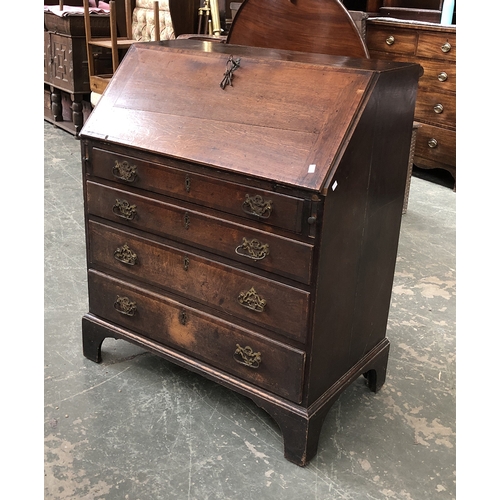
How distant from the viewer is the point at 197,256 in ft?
6.88

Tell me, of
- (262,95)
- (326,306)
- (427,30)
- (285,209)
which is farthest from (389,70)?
(427,30)

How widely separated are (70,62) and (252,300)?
15.9 ft

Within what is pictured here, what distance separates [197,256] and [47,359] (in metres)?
0.92

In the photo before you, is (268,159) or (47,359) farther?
(47,359)

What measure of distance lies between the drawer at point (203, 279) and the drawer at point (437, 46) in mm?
3497

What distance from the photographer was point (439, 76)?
4926 millimetres

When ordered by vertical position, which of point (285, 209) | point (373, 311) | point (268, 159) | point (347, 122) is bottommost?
point (373, 311)

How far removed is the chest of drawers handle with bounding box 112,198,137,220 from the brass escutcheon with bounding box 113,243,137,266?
0.12 meters

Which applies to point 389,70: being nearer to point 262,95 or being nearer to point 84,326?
point 262,95

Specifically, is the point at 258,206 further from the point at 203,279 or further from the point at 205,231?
the point at 203,279

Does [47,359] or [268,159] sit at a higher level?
[268,159]

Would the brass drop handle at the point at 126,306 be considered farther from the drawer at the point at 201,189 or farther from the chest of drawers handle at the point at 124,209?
the drawer at the point at 201,189

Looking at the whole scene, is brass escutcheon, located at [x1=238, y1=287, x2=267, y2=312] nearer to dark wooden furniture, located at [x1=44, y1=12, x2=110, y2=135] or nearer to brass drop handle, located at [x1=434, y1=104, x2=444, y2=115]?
brass drop handle, located at [x1=434, y1=104, x2=444, y2=115]

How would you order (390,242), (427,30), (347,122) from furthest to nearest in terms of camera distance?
(427,30) < (390,242) < (347,122)
